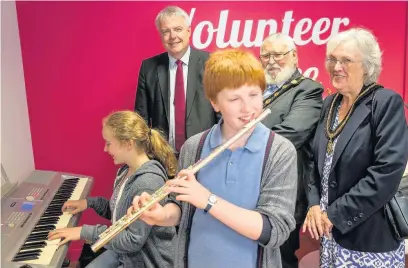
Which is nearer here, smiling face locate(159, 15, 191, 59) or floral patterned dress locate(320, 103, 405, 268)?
floral patterned dress locate(320, 103, 405, 268)

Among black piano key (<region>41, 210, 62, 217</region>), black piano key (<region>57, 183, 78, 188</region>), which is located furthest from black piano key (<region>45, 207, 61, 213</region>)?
black piano key (<region>57, 183, 78, 188</region>)

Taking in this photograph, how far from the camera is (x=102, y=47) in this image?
3293 millimetres

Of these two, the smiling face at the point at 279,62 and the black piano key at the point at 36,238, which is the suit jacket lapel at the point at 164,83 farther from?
the black piano key at the point at 36,238

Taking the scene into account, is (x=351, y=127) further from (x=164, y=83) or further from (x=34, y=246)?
(x=34, y=246)

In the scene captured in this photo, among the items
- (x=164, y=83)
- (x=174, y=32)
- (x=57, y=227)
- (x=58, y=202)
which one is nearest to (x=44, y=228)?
(x=57, y=227)

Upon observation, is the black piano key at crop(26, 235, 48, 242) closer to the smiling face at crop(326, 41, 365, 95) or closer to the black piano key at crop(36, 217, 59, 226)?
the black piano key at crop(36, 217, 59, 226)

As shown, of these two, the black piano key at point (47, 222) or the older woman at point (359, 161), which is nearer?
the older woman at point (359, 161)

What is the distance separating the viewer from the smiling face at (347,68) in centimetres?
181

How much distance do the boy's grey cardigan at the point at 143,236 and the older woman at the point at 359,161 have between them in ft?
2.23

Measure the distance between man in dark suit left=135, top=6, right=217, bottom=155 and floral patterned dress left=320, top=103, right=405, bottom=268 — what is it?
1050mm

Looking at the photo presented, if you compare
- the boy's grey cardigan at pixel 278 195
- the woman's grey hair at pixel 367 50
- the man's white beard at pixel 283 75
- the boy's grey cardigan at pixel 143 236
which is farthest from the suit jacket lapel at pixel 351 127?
the boy's grey cardigan at pixel 143 236

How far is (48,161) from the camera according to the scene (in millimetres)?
3482

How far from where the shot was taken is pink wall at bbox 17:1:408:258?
325 centimetres

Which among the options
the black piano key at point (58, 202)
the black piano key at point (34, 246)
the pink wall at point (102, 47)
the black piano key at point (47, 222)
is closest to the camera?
the black piano key at point (34, 246)
